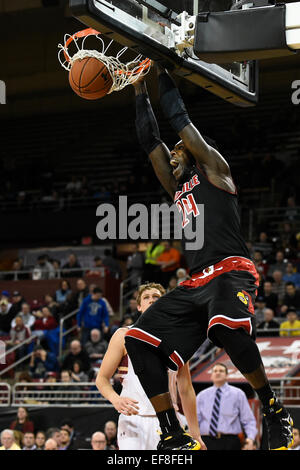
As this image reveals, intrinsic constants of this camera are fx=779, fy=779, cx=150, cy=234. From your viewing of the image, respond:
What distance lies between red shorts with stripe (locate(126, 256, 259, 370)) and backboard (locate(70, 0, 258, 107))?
1.31 m

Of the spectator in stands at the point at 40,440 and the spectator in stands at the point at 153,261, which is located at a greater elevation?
the spectator in stands at the point at 153,261

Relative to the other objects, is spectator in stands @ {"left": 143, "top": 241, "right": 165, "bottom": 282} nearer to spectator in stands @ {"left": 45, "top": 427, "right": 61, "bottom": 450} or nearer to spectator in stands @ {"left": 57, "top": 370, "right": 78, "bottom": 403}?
spectator in stands @ {"left": 57, "top": 370, "right": 78, "bottom": 403}

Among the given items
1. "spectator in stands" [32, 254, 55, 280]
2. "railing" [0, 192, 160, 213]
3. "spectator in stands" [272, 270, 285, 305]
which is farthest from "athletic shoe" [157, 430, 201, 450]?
"railing" [0, 192, 160, 213]

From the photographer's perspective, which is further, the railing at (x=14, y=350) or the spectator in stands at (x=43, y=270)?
the spectator in stands at (x=43, y=270)

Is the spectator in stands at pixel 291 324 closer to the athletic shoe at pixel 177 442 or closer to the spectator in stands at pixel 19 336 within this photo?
the spectator in stands at pixel 19 336

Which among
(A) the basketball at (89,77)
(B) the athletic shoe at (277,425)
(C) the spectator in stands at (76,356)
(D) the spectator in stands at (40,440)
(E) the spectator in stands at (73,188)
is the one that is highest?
(E) the spectator in stands at (73,188)

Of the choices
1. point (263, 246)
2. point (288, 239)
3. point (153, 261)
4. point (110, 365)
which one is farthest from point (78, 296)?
point (110, 365)

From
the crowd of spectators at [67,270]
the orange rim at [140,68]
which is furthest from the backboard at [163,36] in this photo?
the crowd of spectators at [67,270]

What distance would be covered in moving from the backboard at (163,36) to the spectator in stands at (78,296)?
11.3 metres

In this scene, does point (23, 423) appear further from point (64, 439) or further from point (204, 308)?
point (204, 308)

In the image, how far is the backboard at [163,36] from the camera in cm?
443

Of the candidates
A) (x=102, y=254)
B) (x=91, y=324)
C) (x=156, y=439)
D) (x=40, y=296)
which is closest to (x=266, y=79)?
(x=102, y=254)

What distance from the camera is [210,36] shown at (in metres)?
4.68

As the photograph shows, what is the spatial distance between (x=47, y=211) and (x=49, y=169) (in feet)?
8.47
